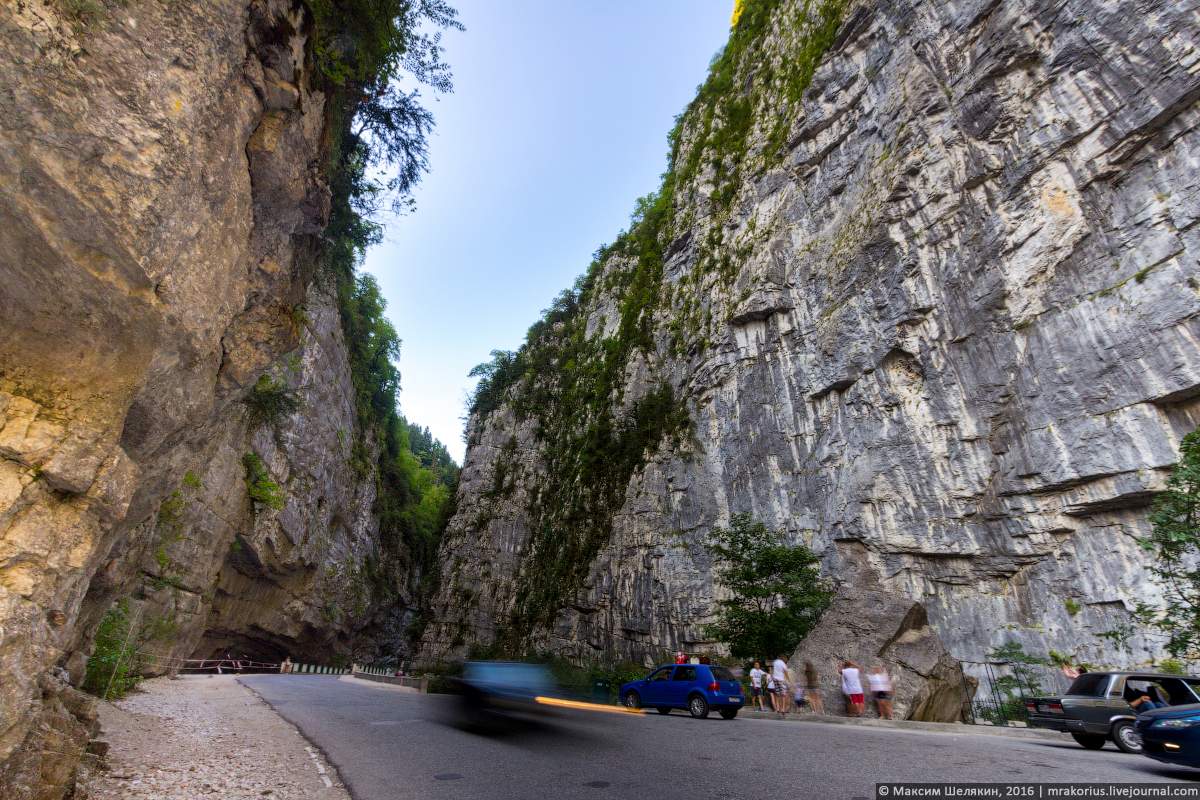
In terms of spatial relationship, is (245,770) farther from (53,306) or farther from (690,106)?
(690,106)

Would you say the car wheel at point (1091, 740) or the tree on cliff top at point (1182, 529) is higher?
the tree on cliff top at point (1182, 529)

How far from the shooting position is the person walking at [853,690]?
468 inches

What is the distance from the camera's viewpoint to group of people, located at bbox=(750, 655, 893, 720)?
39.0 ft

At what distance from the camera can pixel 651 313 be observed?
35625mm

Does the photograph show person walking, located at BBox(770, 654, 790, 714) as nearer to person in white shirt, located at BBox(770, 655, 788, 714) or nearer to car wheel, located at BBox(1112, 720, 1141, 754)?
person in white shirt, located at BBox(770, 655, 788, 714)

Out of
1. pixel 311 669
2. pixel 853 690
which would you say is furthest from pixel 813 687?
pixel 311 669

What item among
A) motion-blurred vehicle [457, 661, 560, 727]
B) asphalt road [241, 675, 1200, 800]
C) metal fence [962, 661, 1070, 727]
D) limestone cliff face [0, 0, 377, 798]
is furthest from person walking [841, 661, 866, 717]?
limestone cliff face [0, 0, 377, 798]

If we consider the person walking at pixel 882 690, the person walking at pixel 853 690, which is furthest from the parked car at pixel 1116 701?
the person walking at pixel 853 690

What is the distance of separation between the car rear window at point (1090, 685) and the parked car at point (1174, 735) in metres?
2.85

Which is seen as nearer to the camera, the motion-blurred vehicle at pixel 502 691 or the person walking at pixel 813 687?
the motion-blurred vehicle at pixel 502 691

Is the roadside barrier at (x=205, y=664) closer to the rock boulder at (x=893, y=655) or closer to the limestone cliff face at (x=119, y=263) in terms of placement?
the limestone cliff face at (x=119, y=263)

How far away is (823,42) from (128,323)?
104 ft

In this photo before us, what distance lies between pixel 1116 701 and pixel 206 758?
1362 centimetres

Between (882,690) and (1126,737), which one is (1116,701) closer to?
(1126,737)
